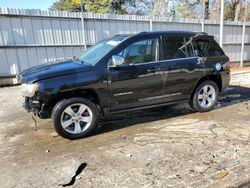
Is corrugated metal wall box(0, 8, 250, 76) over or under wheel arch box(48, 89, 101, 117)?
over

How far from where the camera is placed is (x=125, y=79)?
527 centimetres

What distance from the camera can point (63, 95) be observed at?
192 inches

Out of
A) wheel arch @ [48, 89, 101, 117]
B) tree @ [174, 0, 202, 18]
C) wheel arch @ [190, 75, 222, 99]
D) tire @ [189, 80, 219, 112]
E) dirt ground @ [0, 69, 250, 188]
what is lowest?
dirt ground @ [0, 69, 250, 188]

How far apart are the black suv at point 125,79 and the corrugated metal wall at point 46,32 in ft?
18.7

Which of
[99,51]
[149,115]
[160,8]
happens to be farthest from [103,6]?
[99,51]

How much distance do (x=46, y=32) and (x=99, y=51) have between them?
623cm

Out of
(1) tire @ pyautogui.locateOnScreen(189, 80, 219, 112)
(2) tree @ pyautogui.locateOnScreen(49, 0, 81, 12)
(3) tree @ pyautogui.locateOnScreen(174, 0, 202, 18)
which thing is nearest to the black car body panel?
(1) tire @ pyautogui.locateOnScreen(189, 80, 219, 112)

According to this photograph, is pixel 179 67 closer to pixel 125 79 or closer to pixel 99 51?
pixel 125 79

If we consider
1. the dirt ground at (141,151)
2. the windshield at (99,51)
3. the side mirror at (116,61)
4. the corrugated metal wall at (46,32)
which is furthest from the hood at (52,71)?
the corrugated metal wall at (46,32)

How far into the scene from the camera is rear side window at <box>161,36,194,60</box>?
5.80m

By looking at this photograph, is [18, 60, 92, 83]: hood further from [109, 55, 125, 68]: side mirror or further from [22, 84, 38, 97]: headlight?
[109, 55, 125, 68]: side mirror

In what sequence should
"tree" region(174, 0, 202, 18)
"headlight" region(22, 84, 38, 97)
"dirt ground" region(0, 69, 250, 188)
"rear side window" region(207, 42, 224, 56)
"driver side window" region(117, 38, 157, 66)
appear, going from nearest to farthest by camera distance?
"dirt ground" region(0, 69, 250, 188) → "headlight" region(22, 84, 38, 97) → "driver side window" region(117, 38, 157, 66) → "rear side window" region(207, 42, 224, 56) → "tree" region(174, 0, 202, 18)

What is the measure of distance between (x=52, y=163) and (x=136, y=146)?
4.53 feet

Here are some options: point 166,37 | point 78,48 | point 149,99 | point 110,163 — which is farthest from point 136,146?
point 78,48
